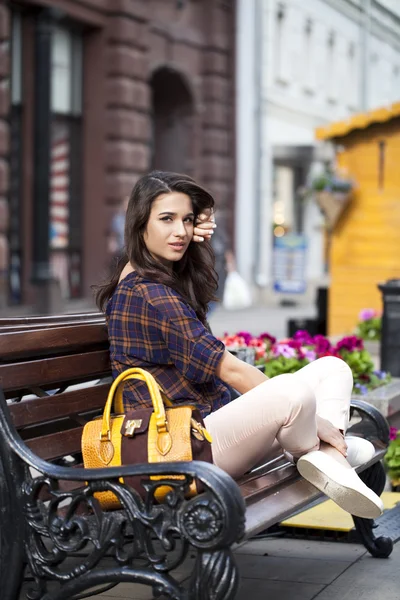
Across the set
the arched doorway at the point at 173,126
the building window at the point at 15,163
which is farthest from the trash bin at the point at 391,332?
the arched doorway at the point at 173,126

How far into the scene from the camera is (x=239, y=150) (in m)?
28.2

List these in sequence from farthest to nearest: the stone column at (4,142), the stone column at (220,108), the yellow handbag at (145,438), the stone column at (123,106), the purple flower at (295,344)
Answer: the stone column at (220,108) < the stone column at (123,106) < the stone column at (4,142) < the purple flower at (295,344) < the yellow handbag at (145,438)

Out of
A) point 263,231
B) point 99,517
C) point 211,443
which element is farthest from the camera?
point 263,231

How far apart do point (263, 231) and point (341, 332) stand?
1395cm

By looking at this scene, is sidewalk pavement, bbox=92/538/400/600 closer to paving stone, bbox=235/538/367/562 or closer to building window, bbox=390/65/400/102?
paving stone, bbox=235/538/367/562

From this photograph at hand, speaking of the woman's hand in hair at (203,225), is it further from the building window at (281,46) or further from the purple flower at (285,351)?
the building window at (281,46)

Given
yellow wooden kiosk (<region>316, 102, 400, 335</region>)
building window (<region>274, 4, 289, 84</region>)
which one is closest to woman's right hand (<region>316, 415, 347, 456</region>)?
yellow wooden kiosk (<region>316, 102, 400, 335</region>)

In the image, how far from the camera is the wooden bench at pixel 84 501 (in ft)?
11.8

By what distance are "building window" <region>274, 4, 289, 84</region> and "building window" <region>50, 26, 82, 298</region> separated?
9244 millimetres

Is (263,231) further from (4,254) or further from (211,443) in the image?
(211,443)

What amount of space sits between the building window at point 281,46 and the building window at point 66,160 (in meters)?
9.24

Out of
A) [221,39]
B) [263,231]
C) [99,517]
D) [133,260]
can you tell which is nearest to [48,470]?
[99,517]

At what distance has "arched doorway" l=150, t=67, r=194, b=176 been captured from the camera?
25922mm

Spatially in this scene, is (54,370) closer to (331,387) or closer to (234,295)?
(331,387)
